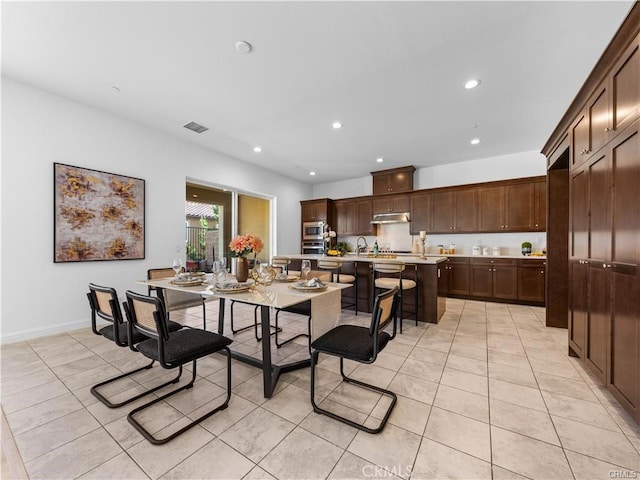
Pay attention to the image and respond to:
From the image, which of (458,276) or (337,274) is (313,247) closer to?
(337,274)

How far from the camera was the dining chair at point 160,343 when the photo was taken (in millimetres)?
1594

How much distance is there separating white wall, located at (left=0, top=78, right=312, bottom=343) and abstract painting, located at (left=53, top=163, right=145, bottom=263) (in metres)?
0.09

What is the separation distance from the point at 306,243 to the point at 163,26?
5667 mm

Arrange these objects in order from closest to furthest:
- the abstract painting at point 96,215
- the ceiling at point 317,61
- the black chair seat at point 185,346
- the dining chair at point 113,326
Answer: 1. the black chair seat at point 185,346
2. the dining chair at point 113,326
3. the ceiling at point 317,61
4. the abstract painting at point 96,215

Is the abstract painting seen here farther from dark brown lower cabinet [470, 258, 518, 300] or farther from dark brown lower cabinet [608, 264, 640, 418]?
dark brown lower cabinet [470, 258, 518, 300]

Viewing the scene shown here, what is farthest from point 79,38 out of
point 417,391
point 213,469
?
point 417,391

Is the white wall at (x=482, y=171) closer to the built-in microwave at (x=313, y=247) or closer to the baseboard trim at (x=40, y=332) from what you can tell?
the built-in microwave at (x=313, y=247)

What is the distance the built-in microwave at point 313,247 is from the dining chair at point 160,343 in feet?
17.2

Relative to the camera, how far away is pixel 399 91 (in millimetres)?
3148

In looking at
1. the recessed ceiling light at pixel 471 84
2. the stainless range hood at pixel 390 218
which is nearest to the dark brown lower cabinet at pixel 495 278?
the stainless range hood at pixel 390 218

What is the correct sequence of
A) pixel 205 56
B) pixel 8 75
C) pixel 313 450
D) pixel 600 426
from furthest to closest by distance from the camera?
pixel 8 75 < pixel 205 56 < pixel 600 426 < pixel 313 450

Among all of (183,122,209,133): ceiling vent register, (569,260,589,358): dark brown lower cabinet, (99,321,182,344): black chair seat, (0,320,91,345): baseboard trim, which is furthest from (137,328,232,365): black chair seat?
(183,122,209,133): ceiling vent register

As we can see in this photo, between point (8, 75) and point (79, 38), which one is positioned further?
point (8, 75)

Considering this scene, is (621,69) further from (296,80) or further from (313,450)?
(313,450)
